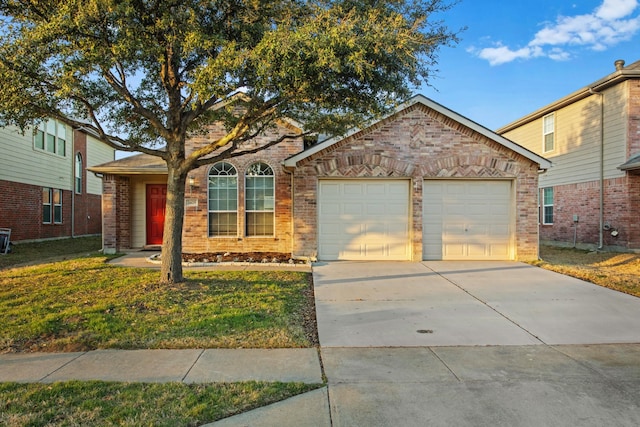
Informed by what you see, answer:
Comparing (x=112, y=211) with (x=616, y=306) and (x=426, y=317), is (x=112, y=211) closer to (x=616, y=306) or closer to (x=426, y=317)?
(x=426, y=317)

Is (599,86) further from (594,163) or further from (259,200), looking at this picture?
(259,200)

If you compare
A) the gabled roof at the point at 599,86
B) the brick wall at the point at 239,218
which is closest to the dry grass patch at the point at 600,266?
the gabled roof at the point at 599,86

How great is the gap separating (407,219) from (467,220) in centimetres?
178

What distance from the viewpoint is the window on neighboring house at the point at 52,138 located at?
18350 mm

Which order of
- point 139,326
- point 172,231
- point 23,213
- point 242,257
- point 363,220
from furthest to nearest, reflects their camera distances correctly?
1. point 23,213
2. point 363,220
3. point 242,257
4. point 172,231
5. point 139,326

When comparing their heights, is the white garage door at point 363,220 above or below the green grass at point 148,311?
above

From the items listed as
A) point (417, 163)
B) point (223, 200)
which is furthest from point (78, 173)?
point (417, 163)

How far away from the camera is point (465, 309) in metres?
7.06

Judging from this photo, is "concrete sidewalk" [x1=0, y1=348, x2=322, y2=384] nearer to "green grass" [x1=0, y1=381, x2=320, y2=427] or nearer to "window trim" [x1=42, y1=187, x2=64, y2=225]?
"green grass" [x1=0, y1=381, x2=320, y2=427]

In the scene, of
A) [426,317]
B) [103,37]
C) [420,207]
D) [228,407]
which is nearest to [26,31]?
[103,37]

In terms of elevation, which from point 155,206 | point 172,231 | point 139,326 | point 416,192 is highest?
point 416,192

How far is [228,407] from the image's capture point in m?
3.54

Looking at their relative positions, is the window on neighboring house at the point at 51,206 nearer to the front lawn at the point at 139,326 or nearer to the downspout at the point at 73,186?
the downspout at the point at 73,186

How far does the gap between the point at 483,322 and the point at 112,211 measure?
11.8m
